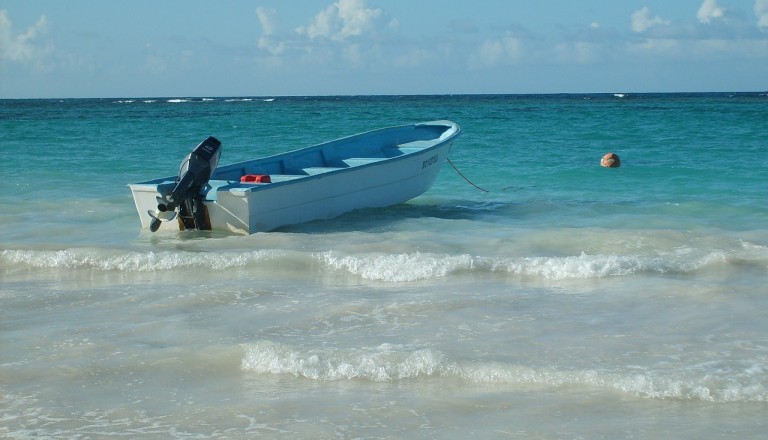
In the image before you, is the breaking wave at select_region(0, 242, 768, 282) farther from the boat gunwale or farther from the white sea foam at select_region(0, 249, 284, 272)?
the boat gunwale

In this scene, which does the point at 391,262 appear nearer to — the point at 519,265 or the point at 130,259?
the point at 519,265

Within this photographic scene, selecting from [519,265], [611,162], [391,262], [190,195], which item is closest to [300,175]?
[190,195]

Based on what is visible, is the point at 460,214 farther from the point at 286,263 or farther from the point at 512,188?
the point at 286,263

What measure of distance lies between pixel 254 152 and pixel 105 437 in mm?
19640

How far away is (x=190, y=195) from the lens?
10172 mm

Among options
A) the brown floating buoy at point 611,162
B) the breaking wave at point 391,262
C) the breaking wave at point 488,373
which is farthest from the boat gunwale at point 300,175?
the breaking wave at point 488,373

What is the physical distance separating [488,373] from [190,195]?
5.76 m

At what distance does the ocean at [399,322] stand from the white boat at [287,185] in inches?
10.0

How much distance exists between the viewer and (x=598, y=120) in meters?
36.4

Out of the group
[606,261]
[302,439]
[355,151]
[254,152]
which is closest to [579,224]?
[606,261]

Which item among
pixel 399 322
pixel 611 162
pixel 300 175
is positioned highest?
pixel 300 175

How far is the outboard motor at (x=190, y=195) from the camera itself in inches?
395

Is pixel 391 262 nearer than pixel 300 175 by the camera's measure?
Yes

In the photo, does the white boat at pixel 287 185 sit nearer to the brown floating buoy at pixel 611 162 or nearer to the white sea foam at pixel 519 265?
the white sea foam at pixel 519 265
